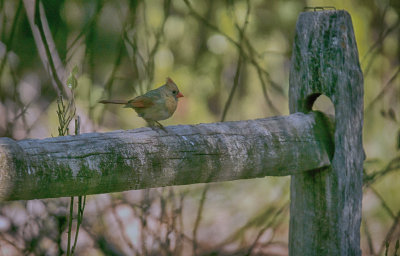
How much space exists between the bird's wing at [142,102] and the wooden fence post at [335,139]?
60 cm

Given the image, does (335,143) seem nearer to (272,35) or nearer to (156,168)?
(156,168)

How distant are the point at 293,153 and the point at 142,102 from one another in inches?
23.7

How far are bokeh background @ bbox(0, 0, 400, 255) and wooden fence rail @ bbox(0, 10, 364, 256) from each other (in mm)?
889

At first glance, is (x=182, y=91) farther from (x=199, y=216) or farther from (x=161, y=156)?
(x=161, y=156)

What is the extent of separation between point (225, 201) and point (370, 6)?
1629 mm

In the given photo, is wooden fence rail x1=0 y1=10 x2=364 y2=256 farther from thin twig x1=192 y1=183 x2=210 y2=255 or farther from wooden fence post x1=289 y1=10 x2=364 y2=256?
thin twig x1=192 y1=183 x2=210 y2=255

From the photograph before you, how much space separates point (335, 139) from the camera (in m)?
2.30

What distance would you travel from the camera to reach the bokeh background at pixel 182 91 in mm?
3225

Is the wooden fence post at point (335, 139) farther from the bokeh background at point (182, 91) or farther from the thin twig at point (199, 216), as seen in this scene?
the thin twig at point (199, 216)

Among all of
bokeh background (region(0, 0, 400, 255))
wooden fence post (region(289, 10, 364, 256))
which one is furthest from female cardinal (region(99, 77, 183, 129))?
bokeh background (region(0, 0, 400, 255))

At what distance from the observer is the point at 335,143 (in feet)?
7.54

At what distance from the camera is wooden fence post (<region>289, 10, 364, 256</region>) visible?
229 cm

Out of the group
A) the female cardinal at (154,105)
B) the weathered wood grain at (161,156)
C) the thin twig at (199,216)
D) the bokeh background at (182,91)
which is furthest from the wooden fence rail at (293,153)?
the thin twig at (199,216)

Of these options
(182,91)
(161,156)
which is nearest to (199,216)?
(182,91)
